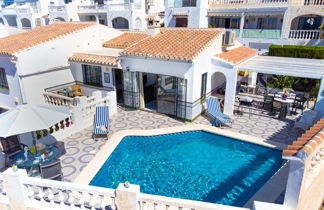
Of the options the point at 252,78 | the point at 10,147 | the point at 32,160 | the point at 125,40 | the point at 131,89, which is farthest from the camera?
the point at 252,78

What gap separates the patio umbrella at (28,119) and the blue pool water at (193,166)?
3472mm

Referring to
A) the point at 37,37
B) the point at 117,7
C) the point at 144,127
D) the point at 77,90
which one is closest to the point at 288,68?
the point at 144,127

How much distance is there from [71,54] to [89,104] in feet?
23.2

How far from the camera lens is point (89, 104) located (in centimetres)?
1666

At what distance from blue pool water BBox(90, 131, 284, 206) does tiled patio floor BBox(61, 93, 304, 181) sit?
52.2 inches

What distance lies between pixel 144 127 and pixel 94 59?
7.44 metres

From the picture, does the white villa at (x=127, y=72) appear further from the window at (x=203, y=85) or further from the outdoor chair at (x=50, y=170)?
the outdoor chair at (x=50, y=170)

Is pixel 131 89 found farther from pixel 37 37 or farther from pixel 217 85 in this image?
pixel 37 37

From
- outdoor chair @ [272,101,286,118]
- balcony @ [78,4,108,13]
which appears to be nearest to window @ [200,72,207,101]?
outdoor chair @ [272,101,286,118]

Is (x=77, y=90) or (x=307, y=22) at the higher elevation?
(x=307, y=22)

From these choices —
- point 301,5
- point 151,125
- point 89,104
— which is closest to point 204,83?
point 151,125

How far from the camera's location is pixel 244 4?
34.5m

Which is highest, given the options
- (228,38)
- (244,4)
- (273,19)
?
(244,4)

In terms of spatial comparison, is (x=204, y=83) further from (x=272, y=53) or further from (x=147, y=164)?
(x=272, y=53)
